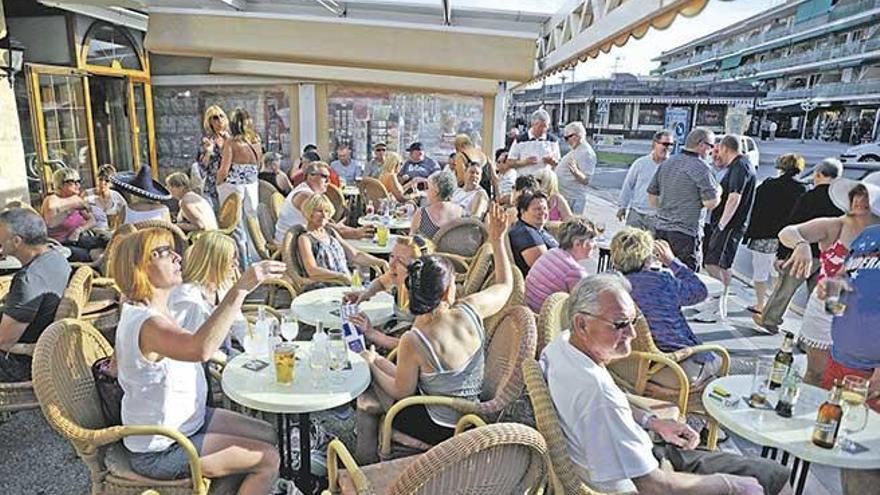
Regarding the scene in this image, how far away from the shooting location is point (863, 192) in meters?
2.92

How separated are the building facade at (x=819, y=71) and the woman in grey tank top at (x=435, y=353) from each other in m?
41.5

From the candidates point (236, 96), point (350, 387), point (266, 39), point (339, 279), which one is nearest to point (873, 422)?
point (350, 387)

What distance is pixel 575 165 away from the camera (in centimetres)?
606

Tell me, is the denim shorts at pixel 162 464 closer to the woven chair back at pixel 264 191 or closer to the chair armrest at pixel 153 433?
the chair armrest at pixel 153 433

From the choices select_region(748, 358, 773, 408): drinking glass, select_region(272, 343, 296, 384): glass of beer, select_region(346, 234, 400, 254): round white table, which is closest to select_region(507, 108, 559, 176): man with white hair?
select_region(346, 234, 400, 254): round white table

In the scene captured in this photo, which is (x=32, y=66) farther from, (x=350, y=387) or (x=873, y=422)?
(x=873, y=422)

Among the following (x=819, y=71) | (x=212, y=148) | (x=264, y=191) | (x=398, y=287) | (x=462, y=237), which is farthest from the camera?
(x=819, y=71)

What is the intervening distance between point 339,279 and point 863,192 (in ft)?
10.5

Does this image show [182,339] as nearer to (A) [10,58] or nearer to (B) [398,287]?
(B) [398,287]

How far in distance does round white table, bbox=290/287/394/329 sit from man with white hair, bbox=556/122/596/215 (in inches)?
133

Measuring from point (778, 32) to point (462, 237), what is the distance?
2571 inches

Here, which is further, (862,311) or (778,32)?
(778,32)

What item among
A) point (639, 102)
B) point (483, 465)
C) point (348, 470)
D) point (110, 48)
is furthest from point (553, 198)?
point (639, 102)

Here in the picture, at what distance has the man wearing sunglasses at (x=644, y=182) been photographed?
5.47 m
